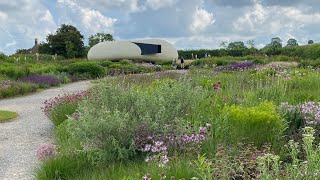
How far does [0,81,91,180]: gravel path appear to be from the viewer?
588 centimetres

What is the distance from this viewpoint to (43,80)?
19.2m

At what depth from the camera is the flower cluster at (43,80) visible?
18859mm

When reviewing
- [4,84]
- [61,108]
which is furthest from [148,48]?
[61,108]

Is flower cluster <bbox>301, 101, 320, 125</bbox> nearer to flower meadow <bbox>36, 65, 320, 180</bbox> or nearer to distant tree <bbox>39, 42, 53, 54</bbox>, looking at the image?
flower meadow <bbox>36, 65, 320, 180</bbox>

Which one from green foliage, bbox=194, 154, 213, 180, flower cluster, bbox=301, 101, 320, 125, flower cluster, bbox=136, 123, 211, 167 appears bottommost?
flower cluster, bbox=136, 123, 211, 167

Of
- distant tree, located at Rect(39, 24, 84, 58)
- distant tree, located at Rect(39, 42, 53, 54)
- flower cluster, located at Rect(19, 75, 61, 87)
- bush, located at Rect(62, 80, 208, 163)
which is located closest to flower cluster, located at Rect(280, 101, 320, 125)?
bush, located at Rect(62, 80, 208, 163)

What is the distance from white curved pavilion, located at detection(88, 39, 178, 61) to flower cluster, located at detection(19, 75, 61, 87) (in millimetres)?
24565

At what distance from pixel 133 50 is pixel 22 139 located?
3792cm

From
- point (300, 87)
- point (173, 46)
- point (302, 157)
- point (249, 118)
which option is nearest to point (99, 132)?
point (249, 118)

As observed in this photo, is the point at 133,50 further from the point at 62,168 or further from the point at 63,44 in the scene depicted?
the point at 62,168

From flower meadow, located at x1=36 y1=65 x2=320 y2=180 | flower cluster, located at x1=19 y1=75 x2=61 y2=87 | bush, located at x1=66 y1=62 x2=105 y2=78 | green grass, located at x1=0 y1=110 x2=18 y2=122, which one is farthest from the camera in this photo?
bush, located at x1=66 y1=62 x2=105 y2=78

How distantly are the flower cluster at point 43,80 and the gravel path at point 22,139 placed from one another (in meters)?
5.81

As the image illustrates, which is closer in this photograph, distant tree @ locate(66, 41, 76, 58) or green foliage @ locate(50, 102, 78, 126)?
green foliage @ locate(50, 102, 78, 126)

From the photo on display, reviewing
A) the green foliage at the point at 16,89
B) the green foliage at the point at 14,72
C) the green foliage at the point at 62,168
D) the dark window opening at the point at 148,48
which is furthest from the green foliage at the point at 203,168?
the dark window opening at the point at 148,48
